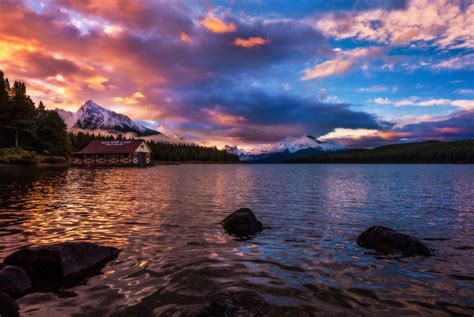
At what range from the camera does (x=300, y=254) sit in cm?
1169

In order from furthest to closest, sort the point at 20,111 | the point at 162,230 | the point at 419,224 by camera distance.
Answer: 1. the point at 20,111
2. the point at 419,224
3. the point at 162,230

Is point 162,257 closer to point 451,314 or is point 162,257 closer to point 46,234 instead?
point 46,234

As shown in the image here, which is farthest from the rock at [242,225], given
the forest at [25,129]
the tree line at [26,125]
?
the tree line at [26,125]

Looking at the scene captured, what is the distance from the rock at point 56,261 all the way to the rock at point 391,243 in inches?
416

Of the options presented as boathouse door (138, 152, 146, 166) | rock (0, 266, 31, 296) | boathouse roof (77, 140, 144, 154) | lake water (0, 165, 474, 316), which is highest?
boathouse roof (77, 140, 144, 154)

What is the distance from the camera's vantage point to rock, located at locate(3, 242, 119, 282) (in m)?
9.17

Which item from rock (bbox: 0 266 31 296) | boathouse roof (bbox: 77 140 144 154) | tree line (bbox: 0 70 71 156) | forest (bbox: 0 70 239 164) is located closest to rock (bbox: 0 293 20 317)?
rock (bbox: 0 266 31 296)

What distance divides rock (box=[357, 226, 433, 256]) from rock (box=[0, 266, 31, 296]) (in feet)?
39.9

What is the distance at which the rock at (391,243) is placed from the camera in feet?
Result: 39.2

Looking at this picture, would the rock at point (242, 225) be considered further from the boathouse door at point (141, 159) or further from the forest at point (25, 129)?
the boathouse door at point (141, 159)

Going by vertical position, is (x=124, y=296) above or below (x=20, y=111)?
below

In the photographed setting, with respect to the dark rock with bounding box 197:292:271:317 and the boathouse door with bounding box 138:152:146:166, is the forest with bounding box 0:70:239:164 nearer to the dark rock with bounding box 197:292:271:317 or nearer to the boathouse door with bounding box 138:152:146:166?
the boathouse door with bounding box 138:152:146:166

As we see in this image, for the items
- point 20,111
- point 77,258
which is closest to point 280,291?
point 77,258

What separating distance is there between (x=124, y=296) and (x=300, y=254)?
6.63 meters
